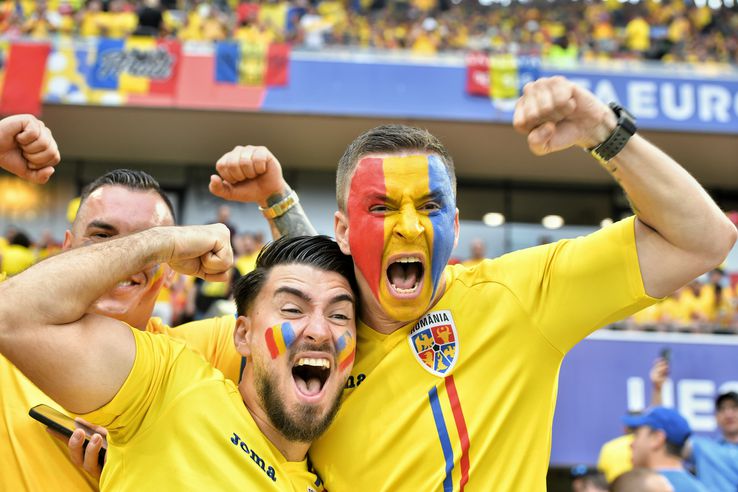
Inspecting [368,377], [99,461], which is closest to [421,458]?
[368,377]

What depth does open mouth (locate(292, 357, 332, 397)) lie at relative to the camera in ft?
8.36

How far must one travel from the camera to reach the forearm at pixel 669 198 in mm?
2307

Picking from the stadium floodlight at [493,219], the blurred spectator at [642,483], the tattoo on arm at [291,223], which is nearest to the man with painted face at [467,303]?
the tattoo on arm at [291,223]

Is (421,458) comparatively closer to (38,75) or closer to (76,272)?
(76,272)

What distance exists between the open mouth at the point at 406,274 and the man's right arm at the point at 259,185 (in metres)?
0.69

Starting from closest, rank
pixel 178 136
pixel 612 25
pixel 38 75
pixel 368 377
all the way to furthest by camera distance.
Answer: pixel 368 377 → pixel 38 75 → pixel 178 136 → pixel 612 25

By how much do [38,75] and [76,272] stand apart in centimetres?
1158

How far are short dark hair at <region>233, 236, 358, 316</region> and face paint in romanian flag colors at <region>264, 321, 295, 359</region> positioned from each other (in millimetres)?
209

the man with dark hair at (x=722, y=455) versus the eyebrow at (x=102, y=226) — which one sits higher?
the eyebrow at (x=102, y=226)

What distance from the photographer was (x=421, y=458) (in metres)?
2.49

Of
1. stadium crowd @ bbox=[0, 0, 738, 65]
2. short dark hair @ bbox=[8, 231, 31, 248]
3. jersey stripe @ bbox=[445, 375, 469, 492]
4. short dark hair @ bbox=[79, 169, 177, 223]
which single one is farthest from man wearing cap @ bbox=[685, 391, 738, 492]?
stadium crowd @ bbox=[0, 0, 738, 65]

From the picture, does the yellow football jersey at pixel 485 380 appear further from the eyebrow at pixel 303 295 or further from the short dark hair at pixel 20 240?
the short dark hair at pixel 20 240

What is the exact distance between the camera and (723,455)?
6.01 meters

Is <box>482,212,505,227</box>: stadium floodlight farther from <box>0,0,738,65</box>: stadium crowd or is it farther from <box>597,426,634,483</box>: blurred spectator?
<box>597,426,634,483</box>: blurred spectator
